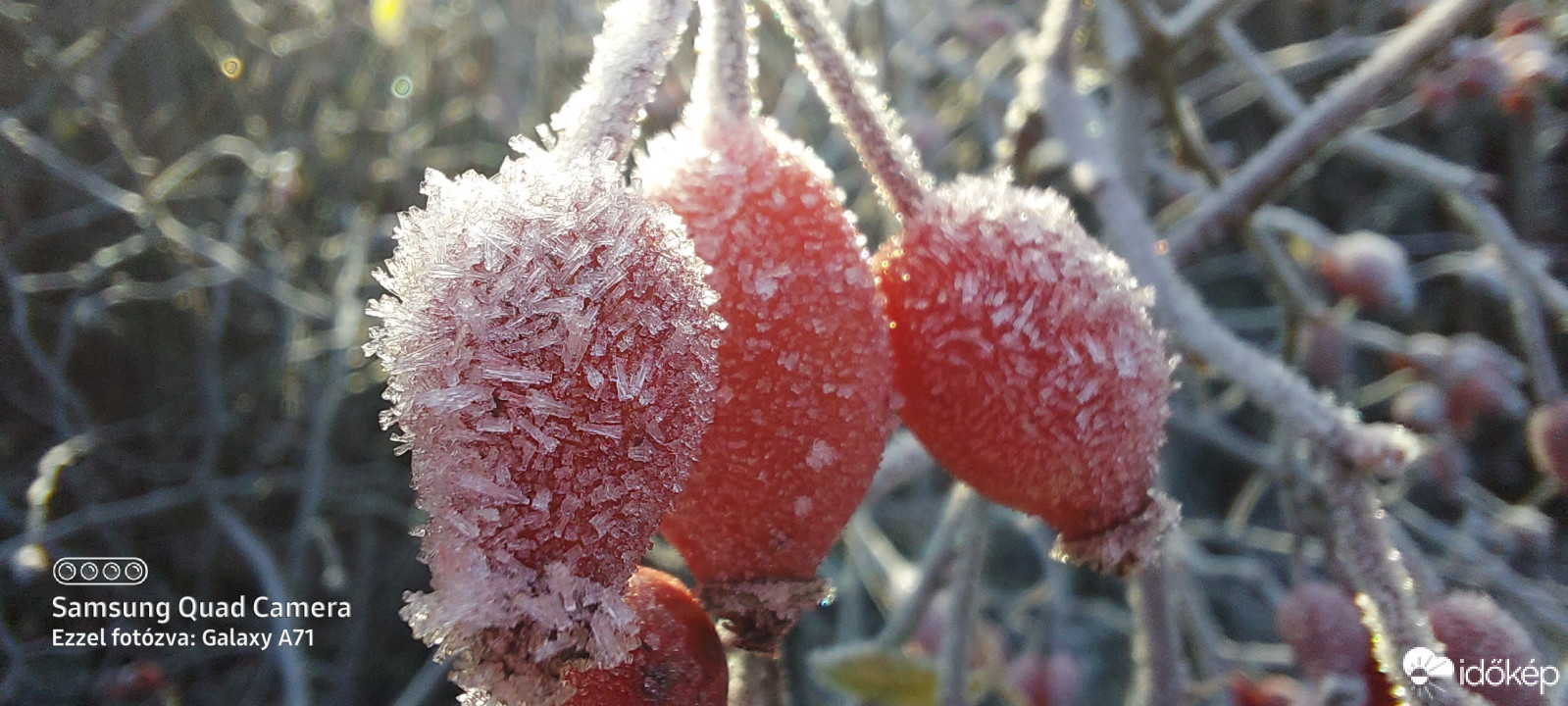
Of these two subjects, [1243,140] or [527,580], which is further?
[1243,140]

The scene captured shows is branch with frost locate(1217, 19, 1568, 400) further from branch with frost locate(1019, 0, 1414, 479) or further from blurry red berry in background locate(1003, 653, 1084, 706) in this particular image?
blurry red berry in background locate(1003, 653, 1084, 706)

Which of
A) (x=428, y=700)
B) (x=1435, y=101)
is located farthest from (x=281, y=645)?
(x=1435, y=101)

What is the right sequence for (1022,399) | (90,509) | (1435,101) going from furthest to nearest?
(1435,101), (90,509), (1022,399)

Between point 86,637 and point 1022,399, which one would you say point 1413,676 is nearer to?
point 1022,399

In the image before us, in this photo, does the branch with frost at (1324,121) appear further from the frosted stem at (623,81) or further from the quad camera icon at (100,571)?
the quad camera icon at (100,571)

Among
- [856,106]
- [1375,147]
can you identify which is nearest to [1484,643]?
[856,106]
